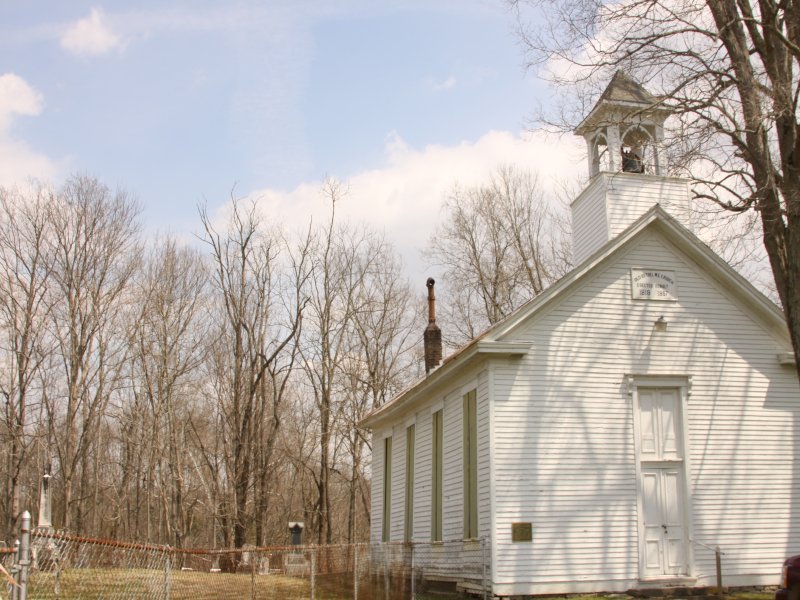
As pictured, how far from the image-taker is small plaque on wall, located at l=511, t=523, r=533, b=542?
15371 millimetres

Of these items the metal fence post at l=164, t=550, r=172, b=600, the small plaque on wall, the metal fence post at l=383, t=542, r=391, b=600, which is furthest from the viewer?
the metal fence post at l=383, t=542, r=391, b=600

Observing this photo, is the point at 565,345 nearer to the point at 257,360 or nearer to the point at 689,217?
the point at 689,217

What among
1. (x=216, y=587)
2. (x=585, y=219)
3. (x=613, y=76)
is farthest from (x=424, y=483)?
(x=613, y=76)

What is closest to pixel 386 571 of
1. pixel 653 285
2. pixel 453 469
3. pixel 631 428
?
pixel 453 469

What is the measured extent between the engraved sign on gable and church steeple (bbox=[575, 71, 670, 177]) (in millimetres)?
2989

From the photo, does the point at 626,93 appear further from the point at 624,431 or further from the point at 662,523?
the point at 662,523

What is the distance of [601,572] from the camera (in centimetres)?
1560

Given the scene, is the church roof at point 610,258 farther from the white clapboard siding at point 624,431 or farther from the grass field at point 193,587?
the grass field at point 193,587

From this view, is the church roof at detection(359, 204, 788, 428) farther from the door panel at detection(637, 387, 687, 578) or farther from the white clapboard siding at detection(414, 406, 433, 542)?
the door panel at detection(637, 387, 687, 578)

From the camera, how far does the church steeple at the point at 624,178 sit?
19.3 metres

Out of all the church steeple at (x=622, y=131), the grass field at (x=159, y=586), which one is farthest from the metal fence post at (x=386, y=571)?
the church steeple at (x=622, y=131)

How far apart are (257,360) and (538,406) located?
783 inches

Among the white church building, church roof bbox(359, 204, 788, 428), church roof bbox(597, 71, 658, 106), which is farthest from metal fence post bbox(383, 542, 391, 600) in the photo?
church roof bbox(597, 71, 658, 106)

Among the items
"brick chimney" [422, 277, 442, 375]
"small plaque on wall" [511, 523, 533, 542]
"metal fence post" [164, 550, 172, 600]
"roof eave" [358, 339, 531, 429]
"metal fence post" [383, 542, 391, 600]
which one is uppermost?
"brick chimney" [422, 277, 442, 375]
